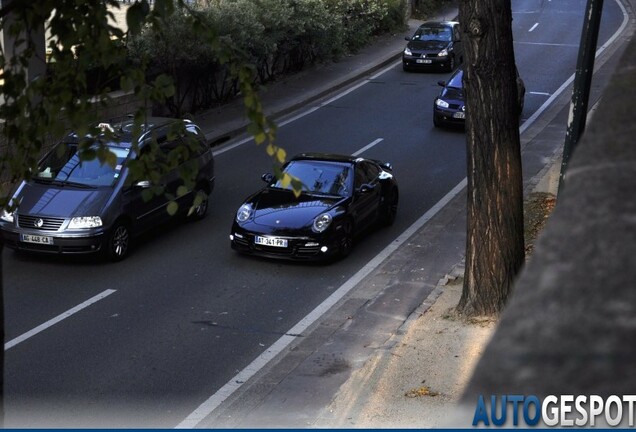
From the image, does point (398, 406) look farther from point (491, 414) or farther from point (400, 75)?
point (400, 75)

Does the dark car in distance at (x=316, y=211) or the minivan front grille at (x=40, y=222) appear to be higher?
the minivan front grille at (x=40, y=222)

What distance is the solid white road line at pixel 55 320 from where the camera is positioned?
11477mm

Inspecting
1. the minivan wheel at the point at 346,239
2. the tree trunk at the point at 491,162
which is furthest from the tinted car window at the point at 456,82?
the tree trunk at the point at 491,162

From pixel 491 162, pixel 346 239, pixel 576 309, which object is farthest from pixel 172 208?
pixel 346 239

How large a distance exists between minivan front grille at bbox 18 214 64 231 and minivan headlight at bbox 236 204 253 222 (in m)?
2.57

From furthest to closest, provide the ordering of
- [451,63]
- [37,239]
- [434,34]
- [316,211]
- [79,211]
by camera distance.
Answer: [434,34] → [451,63] → [316,211] → [79,211] → [37,239]

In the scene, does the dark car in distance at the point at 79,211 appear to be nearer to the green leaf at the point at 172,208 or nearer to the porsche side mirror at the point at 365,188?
the porsche side mirror at the point at 365,188

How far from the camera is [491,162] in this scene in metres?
11.8

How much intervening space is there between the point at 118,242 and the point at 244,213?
1900 mm

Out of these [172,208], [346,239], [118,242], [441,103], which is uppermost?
[172,208]

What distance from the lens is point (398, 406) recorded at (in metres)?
9.25

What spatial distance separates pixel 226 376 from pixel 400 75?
2428cm

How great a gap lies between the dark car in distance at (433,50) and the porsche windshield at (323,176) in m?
18.3

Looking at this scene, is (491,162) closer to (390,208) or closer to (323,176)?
(323,176)
